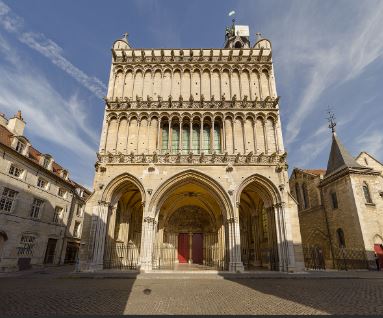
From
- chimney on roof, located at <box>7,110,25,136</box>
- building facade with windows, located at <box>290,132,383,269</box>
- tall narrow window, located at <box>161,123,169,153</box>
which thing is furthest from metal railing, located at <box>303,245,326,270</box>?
chimney on roof, located at <box>7,110,25,136</box>

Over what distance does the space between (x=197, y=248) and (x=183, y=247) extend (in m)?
1.32

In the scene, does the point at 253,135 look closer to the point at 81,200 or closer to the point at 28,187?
the point at 28,187

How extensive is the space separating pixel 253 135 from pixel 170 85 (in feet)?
28.8

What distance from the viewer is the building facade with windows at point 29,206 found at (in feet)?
60.3

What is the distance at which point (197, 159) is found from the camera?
17281 mm

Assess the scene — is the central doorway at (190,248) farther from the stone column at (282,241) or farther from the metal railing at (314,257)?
the metal railing at (314,257)

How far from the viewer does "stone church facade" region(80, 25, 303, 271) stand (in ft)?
51.8

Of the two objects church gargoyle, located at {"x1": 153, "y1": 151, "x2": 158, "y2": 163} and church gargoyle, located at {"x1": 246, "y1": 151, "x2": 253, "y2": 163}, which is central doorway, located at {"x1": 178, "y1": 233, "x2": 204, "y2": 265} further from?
church gargoyle, located at {"x1": 246, "y1": 151, "x2": 253, "y2": 163}

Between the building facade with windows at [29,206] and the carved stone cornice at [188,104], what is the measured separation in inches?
370

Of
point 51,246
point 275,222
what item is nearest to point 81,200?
point 51,246

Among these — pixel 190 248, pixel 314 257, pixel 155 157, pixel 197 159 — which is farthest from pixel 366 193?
pixel 155 157

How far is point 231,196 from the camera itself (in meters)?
16.0

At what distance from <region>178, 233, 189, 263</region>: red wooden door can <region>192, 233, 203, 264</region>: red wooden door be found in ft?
2.17

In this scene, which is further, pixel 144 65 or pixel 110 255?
pixel 144 65
